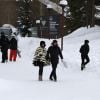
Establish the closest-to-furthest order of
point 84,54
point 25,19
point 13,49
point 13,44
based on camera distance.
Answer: point 84,54 < point 13,49 < point 13,44 < point 25,19

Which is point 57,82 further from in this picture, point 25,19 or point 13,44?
point 25,19

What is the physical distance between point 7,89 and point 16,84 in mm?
1391

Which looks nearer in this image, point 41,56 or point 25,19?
point 41,56

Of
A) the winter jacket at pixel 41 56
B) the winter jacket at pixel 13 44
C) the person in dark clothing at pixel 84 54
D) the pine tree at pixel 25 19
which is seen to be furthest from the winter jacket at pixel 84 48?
the pine tree at pixel 25 19

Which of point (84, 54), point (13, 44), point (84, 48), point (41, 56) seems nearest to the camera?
point (41, 56)

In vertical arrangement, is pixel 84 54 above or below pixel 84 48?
below

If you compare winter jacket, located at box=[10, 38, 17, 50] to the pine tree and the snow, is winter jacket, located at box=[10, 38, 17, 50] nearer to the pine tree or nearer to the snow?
the snow

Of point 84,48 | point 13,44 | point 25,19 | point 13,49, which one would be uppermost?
point 84,48

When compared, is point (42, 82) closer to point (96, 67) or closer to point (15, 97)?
point (15, 97)

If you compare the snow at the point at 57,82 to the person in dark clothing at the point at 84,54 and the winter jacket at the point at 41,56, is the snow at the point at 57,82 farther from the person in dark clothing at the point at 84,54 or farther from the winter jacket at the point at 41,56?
the winter jacket at the point at 41,56

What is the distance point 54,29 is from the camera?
5662 cm

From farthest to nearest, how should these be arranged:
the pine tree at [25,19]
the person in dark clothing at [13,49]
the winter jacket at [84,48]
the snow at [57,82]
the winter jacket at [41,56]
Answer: the pine tree at [25,19]
the person in dark clothing at [13,49]
the winter jacket at [84,48]
the winter jacket at [41,56]
the snow at [57,82]

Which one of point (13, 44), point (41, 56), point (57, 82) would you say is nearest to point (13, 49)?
point (13, 44)

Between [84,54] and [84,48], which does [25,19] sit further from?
[84,48]
